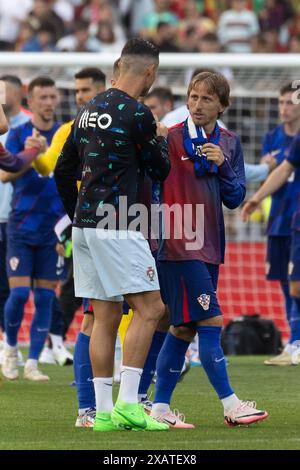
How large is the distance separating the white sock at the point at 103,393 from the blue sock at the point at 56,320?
5.23 meters

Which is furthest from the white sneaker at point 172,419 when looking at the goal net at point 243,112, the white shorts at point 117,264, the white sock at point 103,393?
the goal net at point 243,112

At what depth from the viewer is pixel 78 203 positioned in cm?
705

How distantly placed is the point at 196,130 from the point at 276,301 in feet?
30.8

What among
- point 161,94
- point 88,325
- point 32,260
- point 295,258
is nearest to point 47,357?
point 32,260

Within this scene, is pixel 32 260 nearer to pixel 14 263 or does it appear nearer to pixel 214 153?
pixel 14 263

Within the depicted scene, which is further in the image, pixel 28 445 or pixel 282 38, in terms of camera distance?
pixel 282 38

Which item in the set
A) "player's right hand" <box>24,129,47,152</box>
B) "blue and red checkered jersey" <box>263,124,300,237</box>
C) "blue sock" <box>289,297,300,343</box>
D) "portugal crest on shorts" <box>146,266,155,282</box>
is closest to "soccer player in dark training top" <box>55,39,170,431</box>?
"portugal crest on shorts" <box>146,266,155,282</box>

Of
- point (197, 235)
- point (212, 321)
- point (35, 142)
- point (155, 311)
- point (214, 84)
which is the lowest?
point (212, 321)

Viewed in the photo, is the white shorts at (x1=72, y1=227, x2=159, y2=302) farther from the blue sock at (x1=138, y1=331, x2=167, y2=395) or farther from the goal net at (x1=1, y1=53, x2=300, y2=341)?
the goal net at (x1=1, y1=53, x2=300, y2=341)

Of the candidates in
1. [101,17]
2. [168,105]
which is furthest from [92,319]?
[101,17]

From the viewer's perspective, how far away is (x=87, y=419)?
7320mm

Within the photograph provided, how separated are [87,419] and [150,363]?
2.86ft

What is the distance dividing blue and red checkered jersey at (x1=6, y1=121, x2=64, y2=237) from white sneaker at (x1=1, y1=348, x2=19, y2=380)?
1020 millimetres
